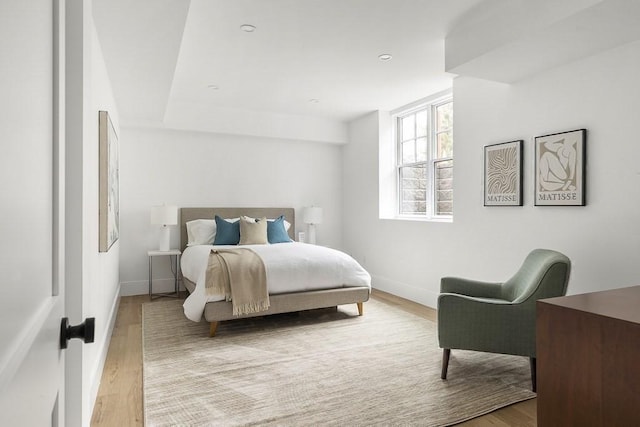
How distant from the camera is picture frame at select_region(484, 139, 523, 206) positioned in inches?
143

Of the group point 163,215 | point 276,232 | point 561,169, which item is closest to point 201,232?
point 163,215

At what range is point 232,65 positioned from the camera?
4.03 meters

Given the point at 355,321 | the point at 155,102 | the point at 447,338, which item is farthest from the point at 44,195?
the point at 155,102

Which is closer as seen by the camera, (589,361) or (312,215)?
(589,361)

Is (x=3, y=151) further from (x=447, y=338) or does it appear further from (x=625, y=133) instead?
(x=625, y=133)

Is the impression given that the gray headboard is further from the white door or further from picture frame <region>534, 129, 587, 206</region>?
the white door

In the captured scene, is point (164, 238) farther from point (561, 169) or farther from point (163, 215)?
point (561, 169)

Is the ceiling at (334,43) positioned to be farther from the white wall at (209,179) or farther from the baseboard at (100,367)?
the baseboard at (100,367)

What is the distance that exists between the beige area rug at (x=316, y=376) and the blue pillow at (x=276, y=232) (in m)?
1.55

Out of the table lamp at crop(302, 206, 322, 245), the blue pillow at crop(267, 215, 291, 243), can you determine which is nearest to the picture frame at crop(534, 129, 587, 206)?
the blue pillow at crop(267, 215, 291, 243)

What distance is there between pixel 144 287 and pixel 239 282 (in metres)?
2.45

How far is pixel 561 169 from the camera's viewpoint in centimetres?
326

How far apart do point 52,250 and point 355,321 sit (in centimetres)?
367

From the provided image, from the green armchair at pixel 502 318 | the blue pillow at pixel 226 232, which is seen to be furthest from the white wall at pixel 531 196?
the blue pillow at pixel 226 232
